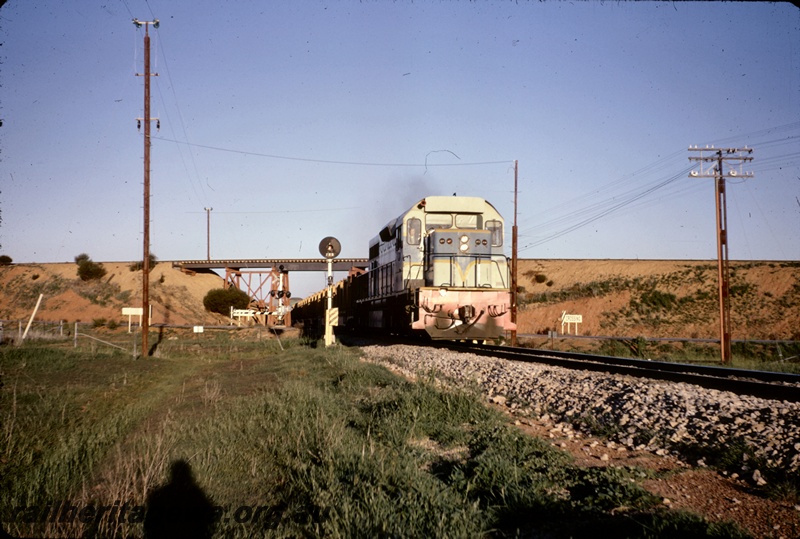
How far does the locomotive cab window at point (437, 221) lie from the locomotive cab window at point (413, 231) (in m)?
0.25

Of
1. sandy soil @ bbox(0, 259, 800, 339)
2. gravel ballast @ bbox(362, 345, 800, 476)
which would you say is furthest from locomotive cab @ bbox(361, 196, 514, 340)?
sandy soil @ bbox(0, 259, 800, 339)

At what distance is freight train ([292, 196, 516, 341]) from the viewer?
53.0 ft

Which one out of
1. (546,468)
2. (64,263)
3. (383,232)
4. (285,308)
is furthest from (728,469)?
(64,263)

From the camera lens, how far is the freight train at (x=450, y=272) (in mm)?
16156

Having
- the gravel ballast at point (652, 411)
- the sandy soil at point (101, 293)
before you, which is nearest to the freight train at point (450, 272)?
the gravel ballast at point (652, 411)

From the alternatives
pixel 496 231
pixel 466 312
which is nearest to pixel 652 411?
pixel 466 312

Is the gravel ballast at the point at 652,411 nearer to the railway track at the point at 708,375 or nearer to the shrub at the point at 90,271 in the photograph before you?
the railway track at the point at 708,375

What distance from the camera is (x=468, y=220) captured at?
58.5 ft

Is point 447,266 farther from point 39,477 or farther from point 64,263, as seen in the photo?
point 64,263

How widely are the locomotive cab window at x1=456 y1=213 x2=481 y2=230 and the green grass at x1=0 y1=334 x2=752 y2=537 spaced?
25.9 feet

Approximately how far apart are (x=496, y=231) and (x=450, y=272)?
2151 millimetres

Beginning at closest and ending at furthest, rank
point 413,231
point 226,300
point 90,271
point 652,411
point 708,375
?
1. point 652,411
2. point 708,375
3. point 413,231
4. point 226,300
5. point 90,271

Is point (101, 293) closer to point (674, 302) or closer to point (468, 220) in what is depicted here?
point (674, 302)

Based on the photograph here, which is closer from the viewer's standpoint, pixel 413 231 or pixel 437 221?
pixel 413 231
